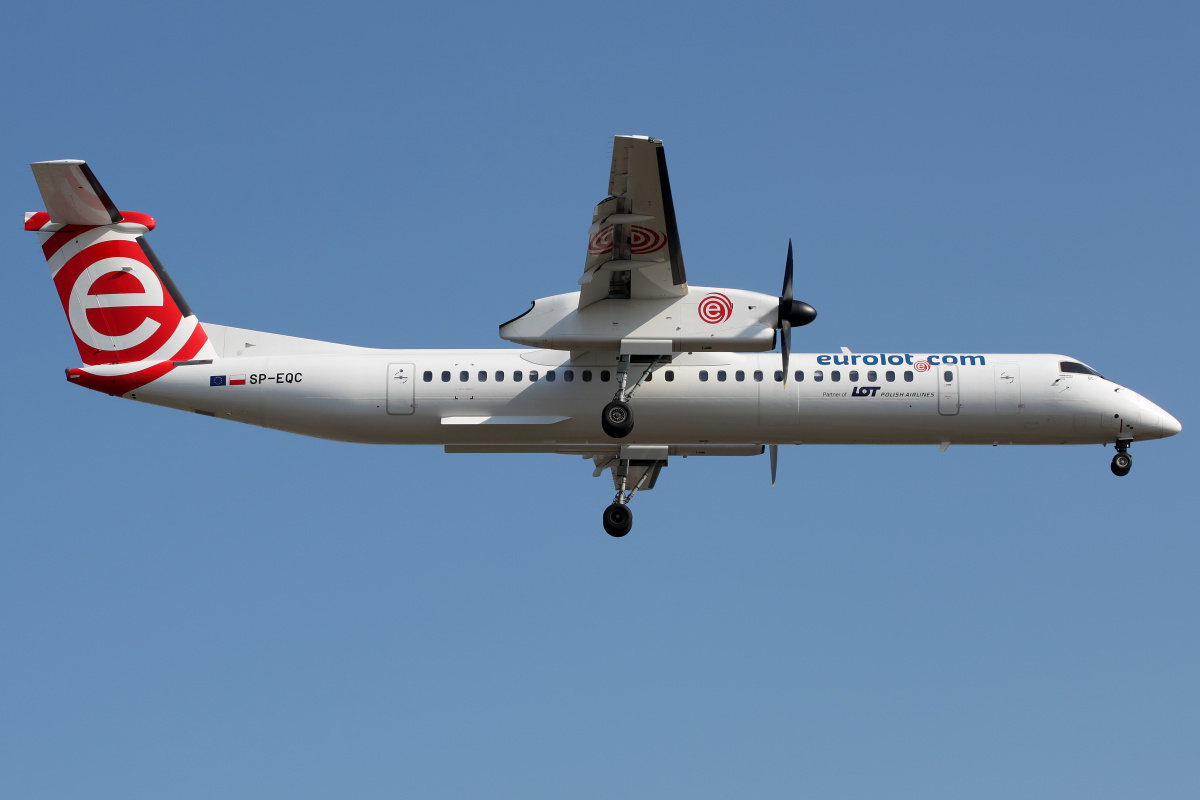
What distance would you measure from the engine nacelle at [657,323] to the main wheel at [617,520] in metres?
4.40

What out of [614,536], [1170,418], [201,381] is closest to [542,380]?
[614,536]

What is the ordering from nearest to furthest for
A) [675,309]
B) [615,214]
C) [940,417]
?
[615,214], [675,309], [940,417]

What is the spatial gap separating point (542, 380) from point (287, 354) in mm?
5145

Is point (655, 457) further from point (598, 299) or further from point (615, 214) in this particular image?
point (615, 214)

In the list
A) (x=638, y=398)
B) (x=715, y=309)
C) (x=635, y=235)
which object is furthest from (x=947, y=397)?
(x=635, y=235)

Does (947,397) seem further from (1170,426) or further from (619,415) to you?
(619,415)

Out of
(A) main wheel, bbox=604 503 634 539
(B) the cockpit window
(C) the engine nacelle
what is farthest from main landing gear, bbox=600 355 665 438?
(B) the cockpit window

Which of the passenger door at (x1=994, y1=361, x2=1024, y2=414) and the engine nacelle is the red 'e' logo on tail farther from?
the passenger door at (x1=994, y1=361, x2=1024, y2=414)

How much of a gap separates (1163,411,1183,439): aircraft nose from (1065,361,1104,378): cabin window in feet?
5.09

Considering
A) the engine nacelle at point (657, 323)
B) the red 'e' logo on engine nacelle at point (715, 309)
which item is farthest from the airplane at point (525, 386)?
the red 'e' logo on engine nacelle at point (715, 309)

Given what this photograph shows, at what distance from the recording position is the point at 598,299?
955 inches

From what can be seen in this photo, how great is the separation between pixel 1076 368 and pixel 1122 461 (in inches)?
81.4

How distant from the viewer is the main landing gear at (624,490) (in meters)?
27.3

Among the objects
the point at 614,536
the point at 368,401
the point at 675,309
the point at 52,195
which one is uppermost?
the point at 52,195
